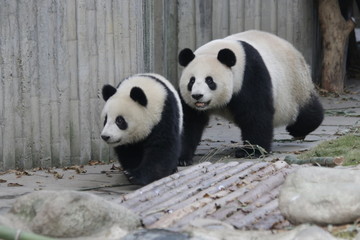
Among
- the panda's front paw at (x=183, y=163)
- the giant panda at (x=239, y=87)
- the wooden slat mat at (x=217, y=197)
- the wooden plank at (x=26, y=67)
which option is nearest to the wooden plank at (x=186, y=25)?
the giant panda at (x=239, y=87)

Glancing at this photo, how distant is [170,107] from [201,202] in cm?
159

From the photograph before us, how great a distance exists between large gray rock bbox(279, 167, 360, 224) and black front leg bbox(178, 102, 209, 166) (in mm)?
3219

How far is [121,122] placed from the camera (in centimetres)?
718

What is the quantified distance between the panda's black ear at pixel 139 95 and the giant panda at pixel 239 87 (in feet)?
3.68

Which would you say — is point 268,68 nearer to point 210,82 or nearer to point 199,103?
point 210,82

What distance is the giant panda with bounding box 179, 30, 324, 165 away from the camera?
27.2 ft

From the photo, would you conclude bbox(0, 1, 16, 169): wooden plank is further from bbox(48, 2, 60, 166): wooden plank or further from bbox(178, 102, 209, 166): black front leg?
bbox(178, 102, 209, 166): black front leg

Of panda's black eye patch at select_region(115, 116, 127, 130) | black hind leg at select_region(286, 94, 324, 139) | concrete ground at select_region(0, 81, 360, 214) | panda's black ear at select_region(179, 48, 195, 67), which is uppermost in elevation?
panda's black ear at select_region(179, 48, 195, 67)

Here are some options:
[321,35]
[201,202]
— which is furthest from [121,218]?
[321,35]

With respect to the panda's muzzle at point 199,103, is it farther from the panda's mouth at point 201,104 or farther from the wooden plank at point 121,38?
the wooden plank at point 121,38

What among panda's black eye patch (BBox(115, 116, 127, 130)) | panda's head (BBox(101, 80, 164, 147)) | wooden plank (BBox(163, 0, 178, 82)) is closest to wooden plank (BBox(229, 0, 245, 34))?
wooden plank (BBox(163, 0, 178, 82))

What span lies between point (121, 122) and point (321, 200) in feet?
8.39

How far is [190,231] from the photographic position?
4.98m

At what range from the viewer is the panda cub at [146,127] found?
7070 millimetres
